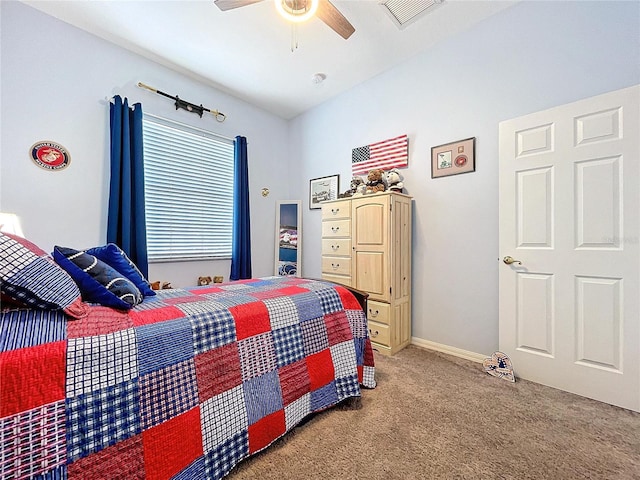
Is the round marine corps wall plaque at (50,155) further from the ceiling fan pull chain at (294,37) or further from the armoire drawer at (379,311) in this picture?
the armoire drawer at (379,311)

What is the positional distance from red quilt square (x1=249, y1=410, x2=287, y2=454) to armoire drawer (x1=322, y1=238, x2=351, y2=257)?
1.83 m

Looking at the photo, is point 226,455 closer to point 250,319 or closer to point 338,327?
point 250,319

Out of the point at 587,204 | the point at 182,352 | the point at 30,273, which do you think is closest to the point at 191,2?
the point at 30,273

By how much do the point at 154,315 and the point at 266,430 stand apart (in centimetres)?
75

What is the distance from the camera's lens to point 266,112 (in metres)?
4.02

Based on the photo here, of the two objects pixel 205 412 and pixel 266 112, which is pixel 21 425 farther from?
pixel 266 112

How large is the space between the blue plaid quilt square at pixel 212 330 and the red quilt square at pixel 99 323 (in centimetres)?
23

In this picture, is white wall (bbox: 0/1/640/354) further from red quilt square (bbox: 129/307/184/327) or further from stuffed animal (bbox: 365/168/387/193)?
red quilt square (bbox: 129/307/184/327)

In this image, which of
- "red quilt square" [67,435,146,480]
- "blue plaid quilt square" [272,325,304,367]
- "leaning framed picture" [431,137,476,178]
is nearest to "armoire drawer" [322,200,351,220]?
"leaning framed picture" [431,137,476,178]

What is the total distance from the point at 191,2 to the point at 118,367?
104 inches

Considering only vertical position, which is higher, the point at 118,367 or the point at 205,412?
the point at 118,367

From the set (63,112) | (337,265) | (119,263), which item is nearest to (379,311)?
(337,265)

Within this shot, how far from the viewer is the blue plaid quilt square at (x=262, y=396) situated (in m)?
1.25

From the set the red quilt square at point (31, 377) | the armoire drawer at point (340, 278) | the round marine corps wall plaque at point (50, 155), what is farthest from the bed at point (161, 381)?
the round marine corps wall plaque at point (50, 155)
